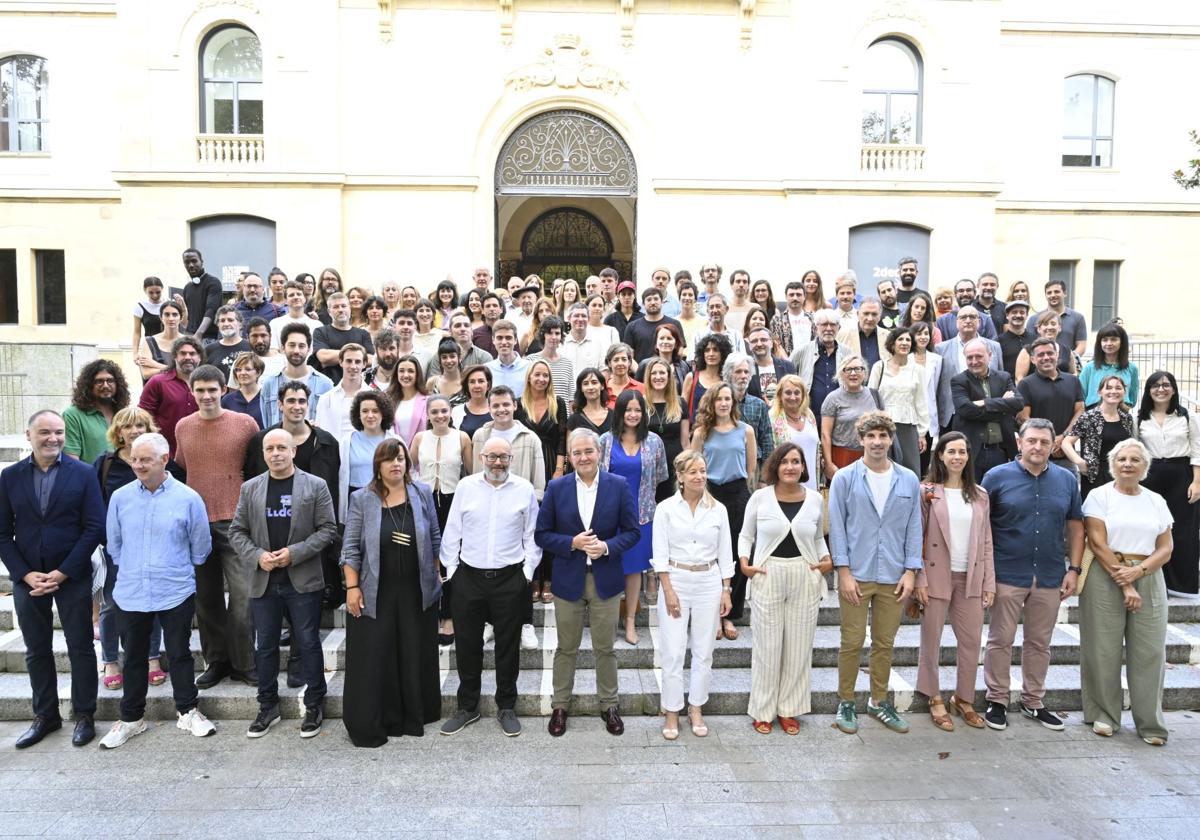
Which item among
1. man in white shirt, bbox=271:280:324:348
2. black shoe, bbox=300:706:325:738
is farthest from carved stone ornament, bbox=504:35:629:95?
black shoe, bbox=300:706:325:738

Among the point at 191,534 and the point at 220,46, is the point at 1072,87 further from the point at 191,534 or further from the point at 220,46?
the point at 191,534

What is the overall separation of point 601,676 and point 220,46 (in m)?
14.9

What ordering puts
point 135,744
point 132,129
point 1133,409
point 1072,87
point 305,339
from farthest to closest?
1. point 1072,87
2. point 132,129
3. point 1133,409
4. point 305,339
5. point 135,744

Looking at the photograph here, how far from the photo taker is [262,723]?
5.87 meters

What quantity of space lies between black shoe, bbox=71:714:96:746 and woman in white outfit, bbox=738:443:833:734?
473 centimetres

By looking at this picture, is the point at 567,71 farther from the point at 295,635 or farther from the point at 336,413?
the point at 295,635

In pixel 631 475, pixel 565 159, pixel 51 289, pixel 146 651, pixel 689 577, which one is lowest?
pixel 146 651

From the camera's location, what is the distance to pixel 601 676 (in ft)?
19.7

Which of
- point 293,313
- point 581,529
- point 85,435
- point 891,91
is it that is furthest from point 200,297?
point 891,91

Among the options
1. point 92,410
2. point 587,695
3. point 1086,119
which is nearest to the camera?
point 587,695

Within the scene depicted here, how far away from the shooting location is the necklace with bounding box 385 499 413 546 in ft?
18.9

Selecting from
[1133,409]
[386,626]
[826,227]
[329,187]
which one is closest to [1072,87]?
[826,227]

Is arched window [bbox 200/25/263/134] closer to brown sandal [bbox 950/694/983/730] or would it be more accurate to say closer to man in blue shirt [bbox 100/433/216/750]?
man in blue shirt [bbox 100/433/216/750]

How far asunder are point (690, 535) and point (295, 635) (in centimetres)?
296
